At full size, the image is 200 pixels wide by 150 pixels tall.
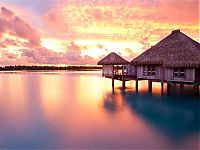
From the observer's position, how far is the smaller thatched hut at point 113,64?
18531 millimetres

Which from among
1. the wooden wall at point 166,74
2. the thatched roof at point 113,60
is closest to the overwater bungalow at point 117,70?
the thatched roof at point 113,60

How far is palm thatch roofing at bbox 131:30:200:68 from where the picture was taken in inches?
529

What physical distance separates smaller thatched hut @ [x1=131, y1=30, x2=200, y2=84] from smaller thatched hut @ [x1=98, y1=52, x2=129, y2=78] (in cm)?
202

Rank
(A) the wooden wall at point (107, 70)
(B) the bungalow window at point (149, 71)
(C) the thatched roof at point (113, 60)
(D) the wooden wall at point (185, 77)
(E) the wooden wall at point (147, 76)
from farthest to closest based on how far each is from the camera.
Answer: (A) the wooden wall at point (107, 70) < (C) the thatched roof at point (113, 60) < (B) the bungalow window at point (149, 71) < (E) the wooden wall at point (147, 76) < (D) the wooden wall at point (185, 77)

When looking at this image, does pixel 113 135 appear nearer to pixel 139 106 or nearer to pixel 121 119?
pixel 121 119

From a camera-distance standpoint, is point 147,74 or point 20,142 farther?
point 147,74

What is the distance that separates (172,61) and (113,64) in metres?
5.69

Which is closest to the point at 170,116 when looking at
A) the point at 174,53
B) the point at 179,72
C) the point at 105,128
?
the point at 105,128

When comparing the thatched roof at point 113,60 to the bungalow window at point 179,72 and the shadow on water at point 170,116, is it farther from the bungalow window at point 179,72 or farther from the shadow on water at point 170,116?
the shadow on water at point 170,116

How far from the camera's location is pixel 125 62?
18391 millimetres

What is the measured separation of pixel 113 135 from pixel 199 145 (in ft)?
8.03

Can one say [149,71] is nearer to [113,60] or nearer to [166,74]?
[166,74]

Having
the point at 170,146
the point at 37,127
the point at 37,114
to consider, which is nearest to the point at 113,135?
the point at 170,146

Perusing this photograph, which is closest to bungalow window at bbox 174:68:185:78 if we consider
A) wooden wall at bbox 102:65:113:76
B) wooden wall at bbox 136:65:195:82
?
wooden wall at bbox 136:65:195:82
